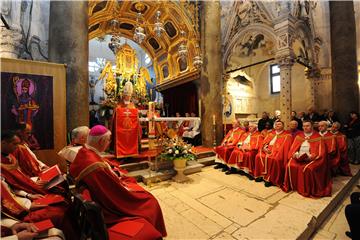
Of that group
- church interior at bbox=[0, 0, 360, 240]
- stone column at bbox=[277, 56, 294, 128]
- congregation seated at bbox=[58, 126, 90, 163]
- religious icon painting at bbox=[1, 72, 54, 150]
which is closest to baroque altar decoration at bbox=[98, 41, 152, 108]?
church interior at bbox=[0, 0, 360, 240]

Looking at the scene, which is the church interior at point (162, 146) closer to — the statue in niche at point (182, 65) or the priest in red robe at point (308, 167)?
the priest in red robe at point (308, 167)

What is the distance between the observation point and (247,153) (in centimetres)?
489

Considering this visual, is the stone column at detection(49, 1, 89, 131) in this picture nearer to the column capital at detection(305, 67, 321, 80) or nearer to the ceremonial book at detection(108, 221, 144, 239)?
the ceremonial book at detection(108, 221, 144, 239)

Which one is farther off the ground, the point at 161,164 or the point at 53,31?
the point at 53,31

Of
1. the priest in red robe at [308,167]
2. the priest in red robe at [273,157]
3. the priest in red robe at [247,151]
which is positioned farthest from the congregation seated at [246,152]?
the priest in red robe at [308,167]

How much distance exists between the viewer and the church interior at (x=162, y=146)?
1991 mm

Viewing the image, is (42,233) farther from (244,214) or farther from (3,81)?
(3,81)

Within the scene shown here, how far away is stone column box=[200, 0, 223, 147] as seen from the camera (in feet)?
24.4

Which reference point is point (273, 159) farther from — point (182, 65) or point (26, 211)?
point (182, 65)

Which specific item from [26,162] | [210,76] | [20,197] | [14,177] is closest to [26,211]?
[20,197]

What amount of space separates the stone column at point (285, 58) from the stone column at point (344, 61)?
1593mm

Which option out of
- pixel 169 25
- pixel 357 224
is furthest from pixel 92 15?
pixel 357 224

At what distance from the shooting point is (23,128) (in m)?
2.38

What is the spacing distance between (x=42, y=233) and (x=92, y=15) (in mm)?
10153
